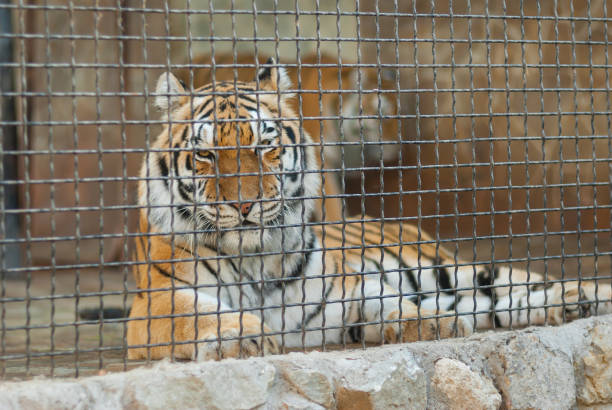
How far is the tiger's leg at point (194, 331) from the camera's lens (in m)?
1.81

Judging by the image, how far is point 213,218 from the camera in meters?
2.32

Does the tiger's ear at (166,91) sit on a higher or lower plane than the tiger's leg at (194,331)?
higher

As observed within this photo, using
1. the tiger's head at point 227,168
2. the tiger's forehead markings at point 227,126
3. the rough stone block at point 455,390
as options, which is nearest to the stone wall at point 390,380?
the rough stone block at point 455,390

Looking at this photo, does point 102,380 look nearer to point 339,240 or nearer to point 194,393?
point 194,393

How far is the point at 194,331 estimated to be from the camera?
2104 mm

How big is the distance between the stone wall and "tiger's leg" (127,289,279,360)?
79 mm

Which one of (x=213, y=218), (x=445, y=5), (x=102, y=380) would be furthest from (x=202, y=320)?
(x=445, y=5)

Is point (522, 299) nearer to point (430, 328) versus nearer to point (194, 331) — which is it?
point (430, 328)

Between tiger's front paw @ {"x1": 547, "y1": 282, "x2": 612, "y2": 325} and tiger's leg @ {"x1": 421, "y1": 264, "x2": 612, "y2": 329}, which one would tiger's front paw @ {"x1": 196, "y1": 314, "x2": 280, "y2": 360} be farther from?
tiger's front paw @ {"x1": 547, "y1": 282, "x2": 612, "y2": 325}

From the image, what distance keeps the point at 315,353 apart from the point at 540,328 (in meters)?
→ 0.76

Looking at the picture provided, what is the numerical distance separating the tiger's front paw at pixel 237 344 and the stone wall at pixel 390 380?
0.22 feet

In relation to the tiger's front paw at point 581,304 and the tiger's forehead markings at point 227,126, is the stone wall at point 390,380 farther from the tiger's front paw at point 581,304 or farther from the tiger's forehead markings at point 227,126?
the tiger's forehead markings at point 227,126

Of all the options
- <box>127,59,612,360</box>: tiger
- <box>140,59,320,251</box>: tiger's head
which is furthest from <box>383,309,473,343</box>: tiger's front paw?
<box>140,59,320,251</box>: tiger's head

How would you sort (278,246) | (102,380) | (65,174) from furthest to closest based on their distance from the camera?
(65,174)
(278,246)
(102,380)
